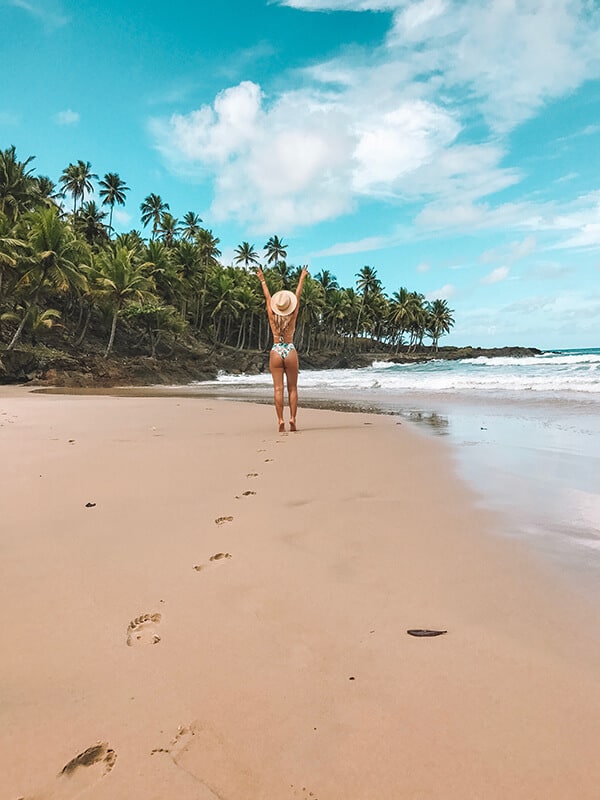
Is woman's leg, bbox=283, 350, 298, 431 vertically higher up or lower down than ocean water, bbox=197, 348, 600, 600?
higher up

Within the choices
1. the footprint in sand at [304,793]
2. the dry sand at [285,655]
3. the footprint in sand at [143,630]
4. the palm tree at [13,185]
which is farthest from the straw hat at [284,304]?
the palm tree at [13,185]

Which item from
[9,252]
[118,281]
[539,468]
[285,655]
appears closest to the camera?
[285,655]

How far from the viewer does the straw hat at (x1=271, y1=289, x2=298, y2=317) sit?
6.78m

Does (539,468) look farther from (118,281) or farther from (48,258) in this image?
(118,281)

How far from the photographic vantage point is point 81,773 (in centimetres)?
109

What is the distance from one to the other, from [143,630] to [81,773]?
605 millimetres

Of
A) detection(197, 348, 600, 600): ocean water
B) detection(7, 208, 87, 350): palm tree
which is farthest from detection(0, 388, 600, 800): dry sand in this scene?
detection(7, 208, 87, 350): palm tree

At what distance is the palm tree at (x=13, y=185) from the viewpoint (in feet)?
118

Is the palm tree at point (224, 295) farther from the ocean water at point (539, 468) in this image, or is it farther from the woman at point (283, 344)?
the woman at point (283, 344)

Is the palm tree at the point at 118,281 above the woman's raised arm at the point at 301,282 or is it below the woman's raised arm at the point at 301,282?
above

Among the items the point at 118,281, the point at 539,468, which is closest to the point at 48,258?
the point at 118,281

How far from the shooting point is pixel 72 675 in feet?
4.71

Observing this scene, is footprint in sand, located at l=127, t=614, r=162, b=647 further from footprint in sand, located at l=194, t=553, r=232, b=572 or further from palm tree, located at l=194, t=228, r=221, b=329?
palm tree, located at l=194, t=228, r=221, b=329

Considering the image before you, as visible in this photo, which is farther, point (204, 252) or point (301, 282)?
point (204, 252)
